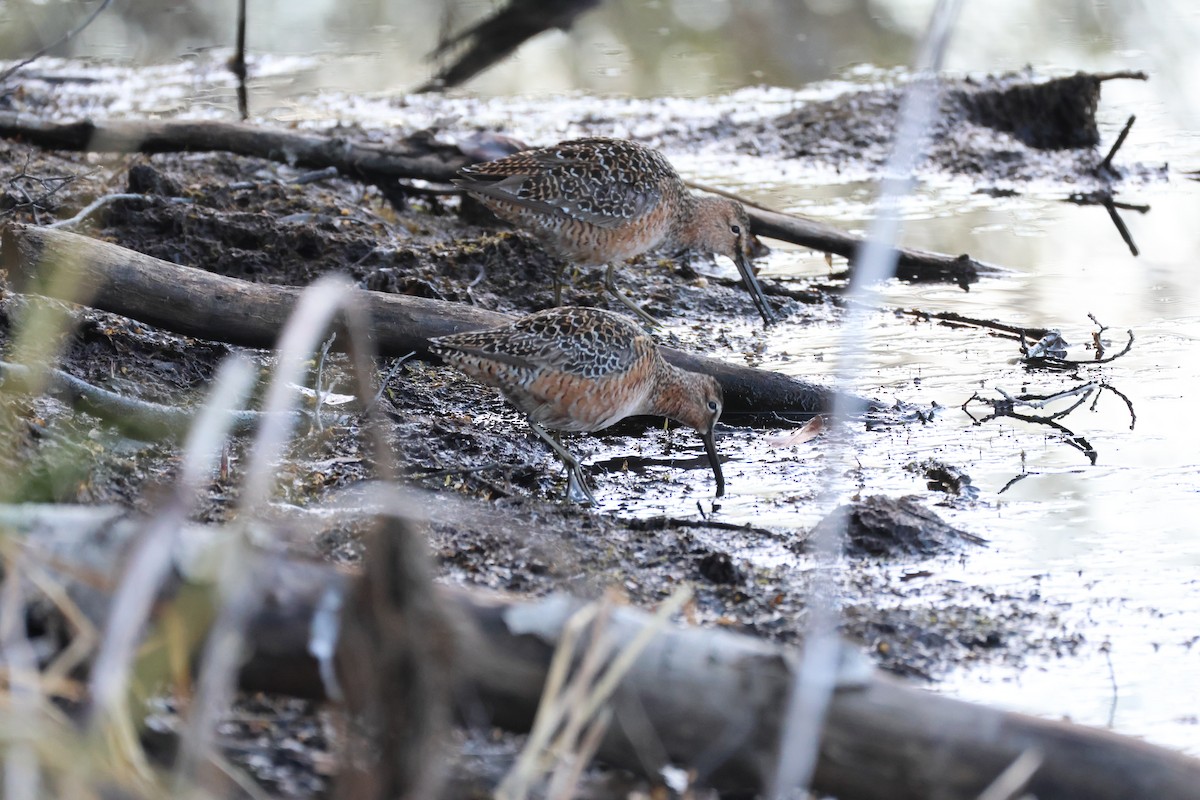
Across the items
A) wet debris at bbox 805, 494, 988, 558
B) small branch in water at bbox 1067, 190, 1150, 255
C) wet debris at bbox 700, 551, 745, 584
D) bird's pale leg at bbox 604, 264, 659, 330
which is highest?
small branch in water at bbox 1067, 190, 1150, 255

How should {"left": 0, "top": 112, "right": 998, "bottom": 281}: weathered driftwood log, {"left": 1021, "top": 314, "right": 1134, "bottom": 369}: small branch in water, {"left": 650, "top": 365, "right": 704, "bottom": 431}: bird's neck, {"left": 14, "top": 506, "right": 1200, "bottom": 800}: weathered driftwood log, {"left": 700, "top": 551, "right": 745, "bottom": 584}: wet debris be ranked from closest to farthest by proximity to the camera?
{"left": 14, "top": 506, "right": 1200, "bottom": 800}: weathered driftwood log
{"left": 700, "top": 551, "right": 745, "bottom": 584}: wet debris
{"left": 650, "top": 365, "right": 704, "bottom": 431}: bird's neck
{"left": 1021, "top": 314, "right": 1134, "bottom": 369}: small branch in water
{"left": 0, "top": 112, "right": 998, "bottom": 281}: weathered driftwood log

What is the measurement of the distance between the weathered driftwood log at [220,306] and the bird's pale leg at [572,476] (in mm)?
676

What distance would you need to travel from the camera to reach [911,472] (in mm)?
5473

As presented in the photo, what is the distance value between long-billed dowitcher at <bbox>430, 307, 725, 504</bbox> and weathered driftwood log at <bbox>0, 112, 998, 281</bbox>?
8.47 ft

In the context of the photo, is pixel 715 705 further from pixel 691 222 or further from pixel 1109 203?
pixel 1109 203

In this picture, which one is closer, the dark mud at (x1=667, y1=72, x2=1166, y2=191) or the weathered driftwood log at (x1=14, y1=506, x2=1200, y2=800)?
the weathered driftwood log at (x1=14, y1=506, x2=1200, y2=800)

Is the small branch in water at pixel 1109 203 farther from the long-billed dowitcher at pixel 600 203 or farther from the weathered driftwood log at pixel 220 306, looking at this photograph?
the weathered driftwood log at pixel 220 306

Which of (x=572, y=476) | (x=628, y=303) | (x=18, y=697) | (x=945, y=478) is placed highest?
(x=628, y=303)

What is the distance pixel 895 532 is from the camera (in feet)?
15.5

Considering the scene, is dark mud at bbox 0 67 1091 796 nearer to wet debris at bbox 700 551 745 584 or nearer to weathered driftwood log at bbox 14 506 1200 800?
wet debris at bbox 700 551 745 584

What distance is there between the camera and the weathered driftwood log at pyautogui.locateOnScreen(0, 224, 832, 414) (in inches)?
200

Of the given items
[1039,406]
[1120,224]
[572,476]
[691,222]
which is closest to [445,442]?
[572,476]

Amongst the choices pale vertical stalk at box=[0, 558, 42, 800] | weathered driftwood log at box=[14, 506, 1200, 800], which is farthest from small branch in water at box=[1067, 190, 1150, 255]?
pale vertical stalk at box=[0, 558, 42, 800]

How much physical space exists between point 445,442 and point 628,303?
2152 millimetres
